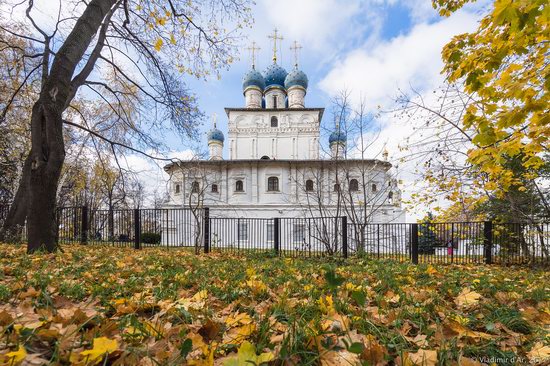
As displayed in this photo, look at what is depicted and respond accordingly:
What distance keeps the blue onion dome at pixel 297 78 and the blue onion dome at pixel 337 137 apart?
2752 cm

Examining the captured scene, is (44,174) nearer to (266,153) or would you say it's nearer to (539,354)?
(539,354)

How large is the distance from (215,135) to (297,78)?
13.0 m

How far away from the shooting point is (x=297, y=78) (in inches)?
1398

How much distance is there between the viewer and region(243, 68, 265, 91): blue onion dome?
36781 millimetres

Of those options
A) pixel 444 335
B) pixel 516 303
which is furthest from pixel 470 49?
pixel 444 335

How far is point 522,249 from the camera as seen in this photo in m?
9.46

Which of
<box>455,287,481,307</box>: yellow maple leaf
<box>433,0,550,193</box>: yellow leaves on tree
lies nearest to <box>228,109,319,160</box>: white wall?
<box>433,0,550,193</box>: yellow leaves on tree

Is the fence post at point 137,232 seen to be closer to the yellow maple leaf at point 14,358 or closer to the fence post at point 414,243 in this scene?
the fence post at point 414,243

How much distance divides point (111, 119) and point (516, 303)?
1676cm

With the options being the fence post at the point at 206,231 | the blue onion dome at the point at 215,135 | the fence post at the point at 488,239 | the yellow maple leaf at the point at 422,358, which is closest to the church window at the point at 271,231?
the fence post at the point at 206,231

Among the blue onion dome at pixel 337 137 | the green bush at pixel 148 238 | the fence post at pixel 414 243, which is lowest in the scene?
the green bush at pixel 148 238

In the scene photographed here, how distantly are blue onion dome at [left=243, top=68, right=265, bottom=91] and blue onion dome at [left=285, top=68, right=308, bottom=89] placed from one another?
12.1 ft

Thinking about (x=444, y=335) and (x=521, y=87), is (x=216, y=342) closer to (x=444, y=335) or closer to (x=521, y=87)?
(x=444, y=335)

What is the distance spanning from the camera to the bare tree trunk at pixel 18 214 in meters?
8.75
